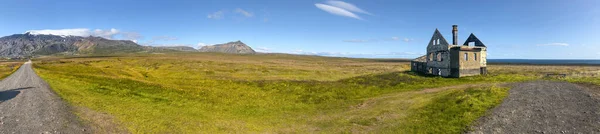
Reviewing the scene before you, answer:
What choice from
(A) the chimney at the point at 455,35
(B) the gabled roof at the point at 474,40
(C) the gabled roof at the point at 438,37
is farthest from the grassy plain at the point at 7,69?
(B) the gabled roof at the point at 474,40

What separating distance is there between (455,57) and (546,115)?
31.9 m

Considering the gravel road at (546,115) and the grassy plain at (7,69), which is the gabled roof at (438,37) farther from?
the grassy plain at (7,69)

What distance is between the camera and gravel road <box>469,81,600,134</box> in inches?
566

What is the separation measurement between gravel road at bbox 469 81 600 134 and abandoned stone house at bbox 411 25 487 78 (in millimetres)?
24433

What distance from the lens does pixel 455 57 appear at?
46.2 metres

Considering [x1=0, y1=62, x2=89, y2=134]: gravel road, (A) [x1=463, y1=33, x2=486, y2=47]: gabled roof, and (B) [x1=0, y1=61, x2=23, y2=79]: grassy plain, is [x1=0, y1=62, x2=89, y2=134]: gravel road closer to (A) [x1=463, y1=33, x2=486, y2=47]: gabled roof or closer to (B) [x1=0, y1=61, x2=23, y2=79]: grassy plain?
(B) [x1=0, y1=61, x2=23, y2=79]: grassy plain

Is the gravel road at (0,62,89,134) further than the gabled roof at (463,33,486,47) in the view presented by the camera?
No

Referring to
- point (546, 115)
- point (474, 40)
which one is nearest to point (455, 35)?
point (474, 40)

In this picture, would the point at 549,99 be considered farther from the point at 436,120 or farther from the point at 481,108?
the point at 436,120

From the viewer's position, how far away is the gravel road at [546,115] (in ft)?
47.1

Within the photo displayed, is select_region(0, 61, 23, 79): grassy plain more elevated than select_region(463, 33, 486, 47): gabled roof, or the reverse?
select_region(463, 33, 486, 47): gabled roof

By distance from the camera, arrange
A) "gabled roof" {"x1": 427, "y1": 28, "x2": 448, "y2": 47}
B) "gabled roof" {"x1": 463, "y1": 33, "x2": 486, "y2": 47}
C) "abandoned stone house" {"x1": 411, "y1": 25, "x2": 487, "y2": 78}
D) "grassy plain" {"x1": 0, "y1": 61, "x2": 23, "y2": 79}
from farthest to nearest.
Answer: "grassy plain" {"x1": 0, "y1": 61, "x2": 23, "y2": 79}
"gabled roof" {"x1": 463, "y1": 33, "x2": 486, "y2": 47}
"gabled roof" {"x1": 427, "y1": 28, "x2": 448, "y2": 47}
"abandoned stone house" {"x1": 411, "y1": 25, "x2": 487, "y2": 78}

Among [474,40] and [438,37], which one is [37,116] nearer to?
[438,37]

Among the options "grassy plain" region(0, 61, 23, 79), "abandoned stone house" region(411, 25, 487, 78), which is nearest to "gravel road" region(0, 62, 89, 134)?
"grassy plain" region(0, 61, 23, 79)
